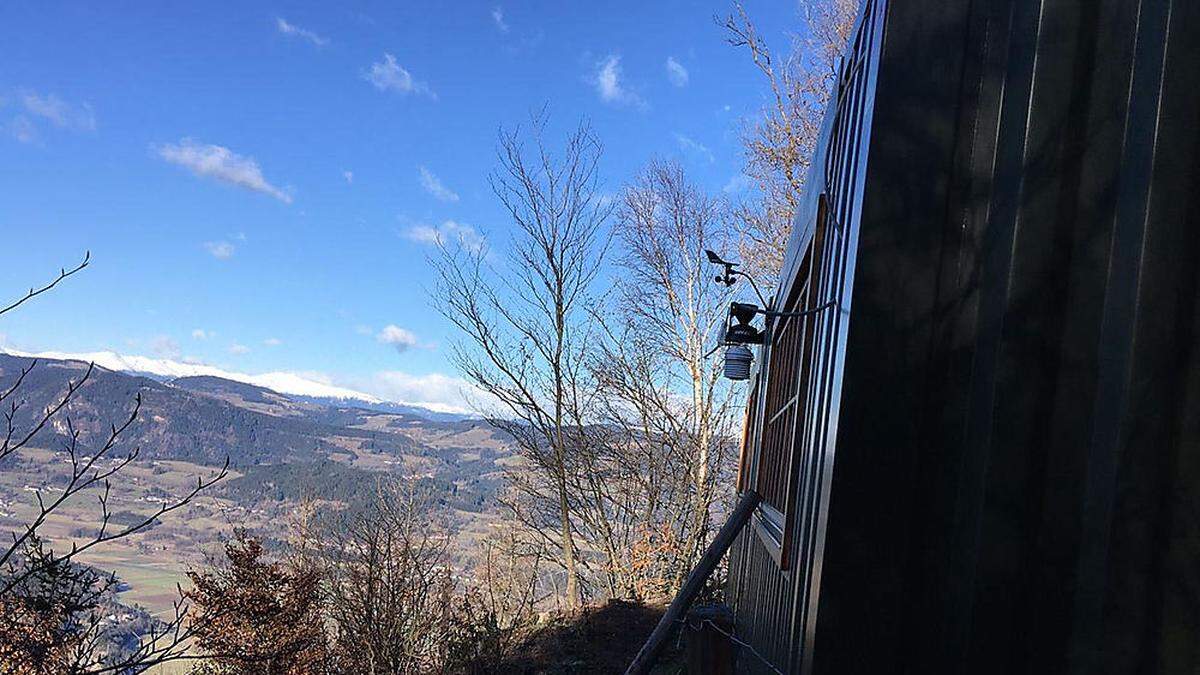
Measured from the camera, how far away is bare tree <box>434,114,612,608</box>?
14367mm

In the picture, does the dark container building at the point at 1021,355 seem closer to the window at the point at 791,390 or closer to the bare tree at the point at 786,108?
the window at the point at 791,390

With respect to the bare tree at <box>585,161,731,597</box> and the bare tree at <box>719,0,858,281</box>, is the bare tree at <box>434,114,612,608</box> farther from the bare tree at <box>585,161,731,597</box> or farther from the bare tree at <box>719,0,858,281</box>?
the bare tree at <box>719,0,858,281</box>

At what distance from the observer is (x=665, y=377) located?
15.0 metres

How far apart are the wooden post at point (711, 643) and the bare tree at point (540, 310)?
36.0 feet

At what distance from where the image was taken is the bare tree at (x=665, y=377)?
46.0ft

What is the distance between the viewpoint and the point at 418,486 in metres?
15.8

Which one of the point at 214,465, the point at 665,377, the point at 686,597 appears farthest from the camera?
the point at 214,465

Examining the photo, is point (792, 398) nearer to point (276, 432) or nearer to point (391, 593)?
point (391, 593)

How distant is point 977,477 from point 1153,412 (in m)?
0.36

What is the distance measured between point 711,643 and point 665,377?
11826 mm

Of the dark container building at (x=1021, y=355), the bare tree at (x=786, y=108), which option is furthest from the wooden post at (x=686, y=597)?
the bare tree at (x=786, y=108)

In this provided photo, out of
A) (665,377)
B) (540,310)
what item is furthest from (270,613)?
(665,377)

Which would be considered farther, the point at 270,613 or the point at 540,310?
the point at 540,310

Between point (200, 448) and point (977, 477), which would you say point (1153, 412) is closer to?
point (977, 477)
